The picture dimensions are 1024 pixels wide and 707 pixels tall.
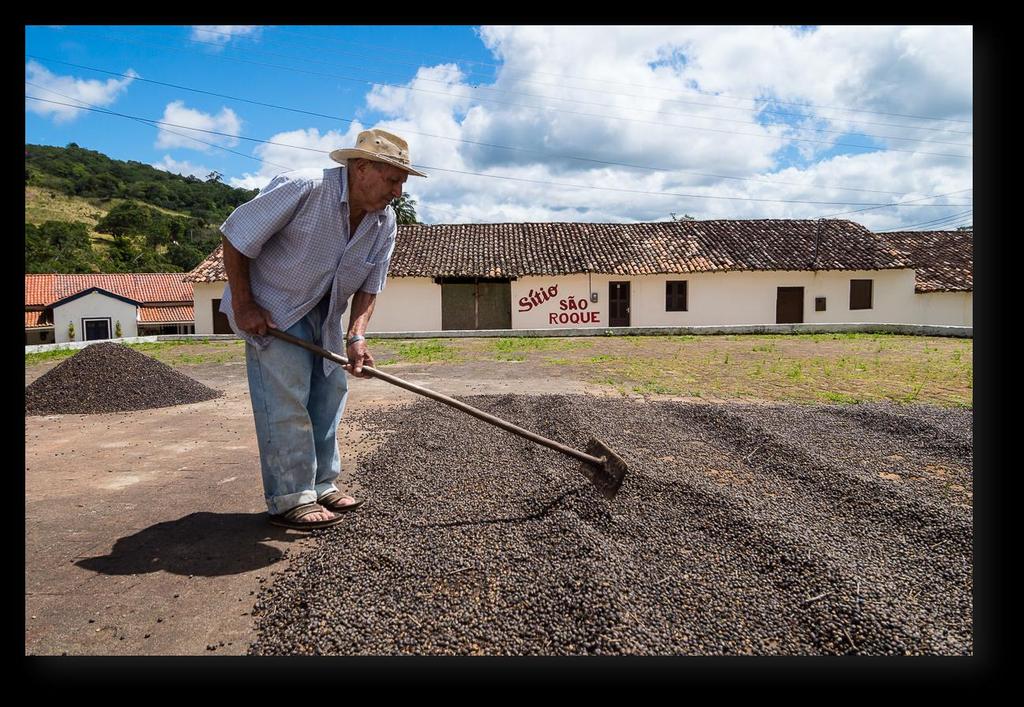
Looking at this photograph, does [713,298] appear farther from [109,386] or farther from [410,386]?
[410,386]

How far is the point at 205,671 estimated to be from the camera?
145 centimetres

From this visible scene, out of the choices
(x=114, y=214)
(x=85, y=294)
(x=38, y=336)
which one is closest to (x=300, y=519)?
(x=85, y=294)

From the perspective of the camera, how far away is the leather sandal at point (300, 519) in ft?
8.47

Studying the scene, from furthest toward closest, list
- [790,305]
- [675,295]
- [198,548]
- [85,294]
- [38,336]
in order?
[38,336] → [85,294] → [790,305] → [675,295] → [198,548]

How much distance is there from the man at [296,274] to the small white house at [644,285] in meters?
17.3

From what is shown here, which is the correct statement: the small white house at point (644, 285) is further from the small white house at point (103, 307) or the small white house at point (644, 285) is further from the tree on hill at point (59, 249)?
the tree on hill at point (59, 249)

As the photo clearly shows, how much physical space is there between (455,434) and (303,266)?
2069 mm

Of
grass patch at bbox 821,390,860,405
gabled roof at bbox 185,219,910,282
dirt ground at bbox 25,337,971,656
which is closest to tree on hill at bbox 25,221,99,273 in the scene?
gabled roof at bbox 185,219,910,282

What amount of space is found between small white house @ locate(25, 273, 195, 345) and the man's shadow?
99.9 ft

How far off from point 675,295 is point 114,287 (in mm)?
31183

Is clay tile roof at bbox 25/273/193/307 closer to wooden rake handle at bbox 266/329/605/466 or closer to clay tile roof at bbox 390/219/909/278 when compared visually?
clay tile roof at bbox 390/219/909/278

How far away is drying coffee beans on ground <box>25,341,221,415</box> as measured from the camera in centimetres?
604

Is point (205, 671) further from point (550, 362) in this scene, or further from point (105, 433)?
point (550, 362)

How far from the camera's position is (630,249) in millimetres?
21406
